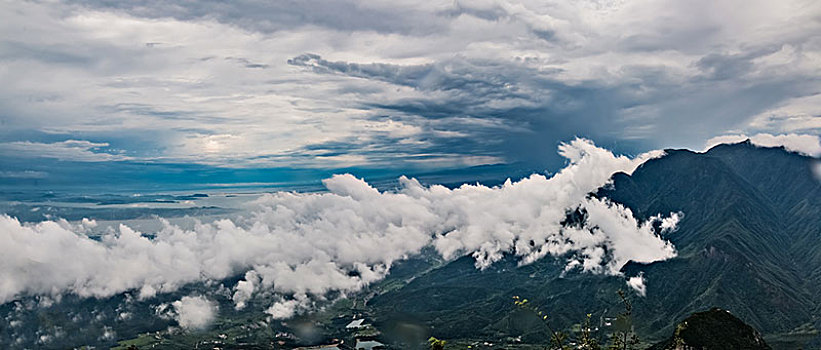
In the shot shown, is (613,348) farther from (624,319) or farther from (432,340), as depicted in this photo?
(432,340)

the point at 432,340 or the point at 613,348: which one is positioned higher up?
the point at 432,340

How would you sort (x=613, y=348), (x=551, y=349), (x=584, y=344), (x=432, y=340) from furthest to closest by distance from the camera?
(x=551, y=349), (x=613, y=348), (x=584, y=344), (x=432, y=340)

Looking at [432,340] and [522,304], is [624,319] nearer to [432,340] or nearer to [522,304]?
[522,304]

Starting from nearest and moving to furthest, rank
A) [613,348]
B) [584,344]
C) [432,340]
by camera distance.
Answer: [432,340] → [584,344] → [613,348]

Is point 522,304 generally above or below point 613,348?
above

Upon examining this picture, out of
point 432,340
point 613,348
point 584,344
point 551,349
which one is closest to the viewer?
point 432,340

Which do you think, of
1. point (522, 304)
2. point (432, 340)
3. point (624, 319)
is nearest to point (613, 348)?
point (624, 319)

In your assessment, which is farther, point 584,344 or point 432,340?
point 584,344

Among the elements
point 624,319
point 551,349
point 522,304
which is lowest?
point 551,349

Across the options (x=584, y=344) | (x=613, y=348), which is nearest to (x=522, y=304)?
(x=584, y=344)
